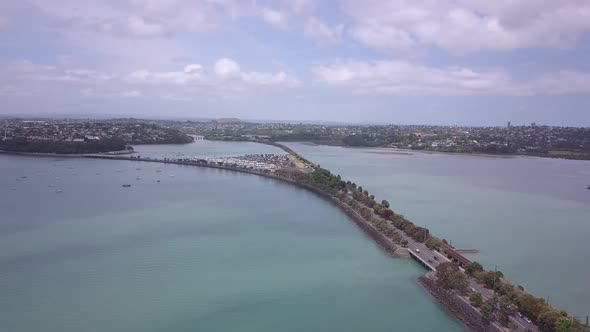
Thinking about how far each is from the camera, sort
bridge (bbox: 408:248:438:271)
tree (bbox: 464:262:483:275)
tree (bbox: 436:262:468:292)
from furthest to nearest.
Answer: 1. bridge (bbox: 408:248:438:271)
2. tree (bbox: 464:262:483:275)
3. tree (bbox: 436:262:468:292)

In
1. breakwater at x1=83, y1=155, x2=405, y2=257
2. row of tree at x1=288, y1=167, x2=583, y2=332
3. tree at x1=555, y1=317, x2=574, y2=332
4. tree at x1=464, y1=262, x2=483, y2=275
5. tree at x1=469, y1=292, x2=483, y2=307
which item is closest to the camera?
tree at x1=555, y1=317, x2=574, y2=332

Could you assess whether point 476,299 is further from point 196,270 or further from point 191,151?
point 191,151

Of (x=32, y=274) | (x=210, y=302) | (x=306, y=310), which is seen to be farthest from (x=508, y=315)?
(x=32, y=274)

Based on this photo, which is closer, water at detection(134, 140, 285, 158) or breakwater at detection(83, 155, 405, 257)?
breakwater at detection(83, 155, 405, 257)

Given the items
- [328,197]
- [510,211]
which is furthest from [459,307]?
[328,197]

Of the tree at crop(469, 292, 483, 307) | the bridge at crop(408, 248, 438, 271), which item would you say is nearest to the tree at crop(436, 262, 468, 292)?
the tree at crop(469, 292, 483, 307)

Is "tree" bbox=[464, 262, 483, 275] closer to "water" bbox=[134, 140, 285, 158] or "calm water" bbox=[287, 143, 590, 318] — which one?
"calm water" bbox=[287, 143, 590, 318]

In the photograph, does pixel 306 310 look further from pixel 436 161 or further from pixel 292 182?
pixel 436 161
